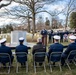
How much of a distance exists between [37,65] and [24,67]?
0.56 meters

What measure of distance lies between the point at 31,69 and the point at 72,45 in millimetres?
1834

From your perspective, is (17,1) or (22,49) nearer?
(22,49)

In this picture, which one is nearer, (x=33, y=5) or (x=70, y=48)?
(x=70, y=48)

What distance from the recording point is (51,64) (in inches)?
383

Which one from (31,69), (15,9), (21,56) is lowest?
(31,69)

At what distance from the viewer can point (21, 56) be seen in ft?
28.9

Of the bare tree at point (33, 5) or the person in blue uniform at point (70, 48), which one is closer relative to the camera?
the person in blue uniform at point (70, 48)

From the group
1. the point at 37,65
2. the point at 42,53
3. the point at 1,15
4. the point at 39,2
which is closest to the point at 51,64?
the point at 37,65

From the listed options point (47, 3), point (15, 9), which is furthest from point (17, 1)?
point (47, 3)

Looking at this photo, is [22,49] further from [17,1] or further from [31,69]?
[17,1]

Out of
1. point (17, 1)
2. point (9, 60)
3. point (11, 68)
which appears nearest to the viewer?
point (9, 60)

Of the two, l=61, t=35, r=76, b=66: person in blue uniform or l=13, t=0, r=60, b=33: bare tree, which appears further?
l=13, t=0, r=60, b=33: bare tree

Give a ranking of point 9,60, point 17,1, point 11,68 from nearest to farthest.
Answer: point 9,60 < point 11,68 < point 17,1

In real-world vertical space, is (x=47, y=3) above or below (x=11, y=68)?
above
